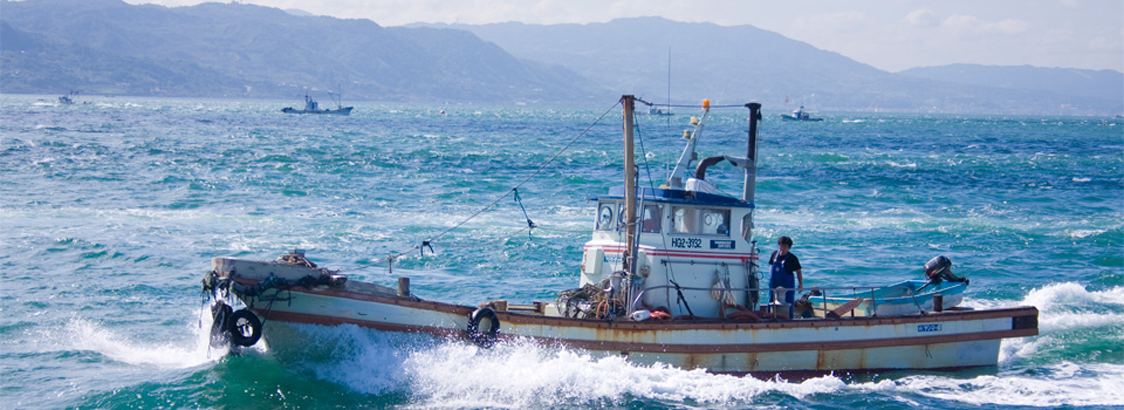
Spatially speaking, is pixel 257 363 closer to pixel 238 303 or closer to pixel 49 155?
pixel 238 303

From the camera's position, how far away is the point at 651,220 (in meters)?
17.3

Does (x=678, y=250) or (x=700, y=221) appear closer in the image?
(x=678, y=250)

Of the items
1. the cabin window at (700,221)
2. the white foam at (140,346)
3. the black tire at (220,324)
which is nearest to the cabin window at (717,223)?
the cabin window at (700,221)

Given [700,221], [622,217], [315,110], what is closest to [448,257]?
[622,217]

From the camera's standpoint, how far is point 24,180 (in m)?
43.7

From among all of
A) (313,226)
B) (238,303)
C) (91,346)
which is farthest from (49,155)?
(238,303)

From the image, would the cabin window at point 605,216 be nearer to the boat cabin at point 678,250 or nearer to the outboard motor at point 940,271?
the boat cabin at point 678,250

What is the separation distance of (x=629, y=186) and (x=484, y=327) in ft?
10.9

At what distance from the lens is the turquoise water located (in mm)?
15836

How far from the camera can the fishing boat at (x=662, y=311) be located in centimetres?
1554

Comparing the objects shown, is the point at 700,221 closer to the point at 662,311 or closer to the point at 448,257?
the point at 662,311

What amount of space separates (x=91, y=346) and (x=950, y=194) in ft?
128

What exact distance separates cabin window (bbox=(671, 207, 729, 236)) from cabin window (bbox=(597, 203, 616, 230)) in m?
1.08

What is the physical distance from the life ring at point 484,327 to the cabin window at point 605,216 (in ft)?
9.50
